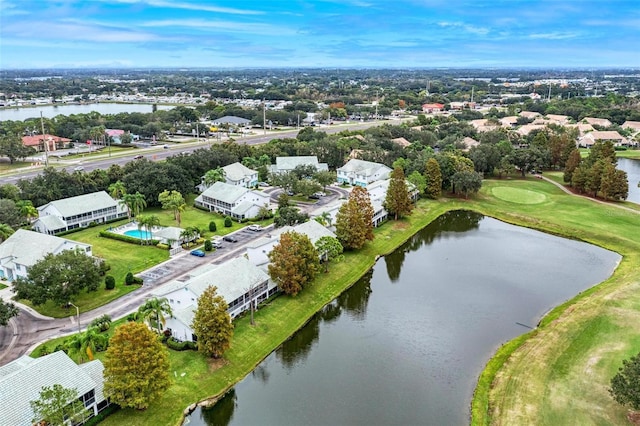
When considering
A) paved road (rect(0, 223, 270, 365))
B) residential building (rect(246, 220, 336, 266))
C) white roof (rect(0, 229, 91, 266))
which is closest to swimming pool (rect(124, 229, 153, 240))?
paved road (rect(0, 223, 270, 365))

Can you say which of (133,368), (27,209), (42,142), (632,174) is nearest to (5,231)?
(27,209)

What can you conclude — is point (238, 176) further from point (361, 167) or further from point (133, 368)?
point (133, 368)

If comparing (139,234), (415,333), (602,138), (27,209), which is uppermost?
(602,138)

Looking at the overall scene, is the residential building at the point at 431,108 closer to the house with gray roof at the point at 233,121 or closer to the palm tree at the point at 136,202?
the house with gray roof at the point at 233,121

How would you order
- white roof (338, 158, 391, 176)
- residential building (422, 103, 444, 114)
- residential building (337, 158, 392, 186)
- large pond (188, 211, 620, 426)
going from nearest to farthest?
large pond (188, 211, 620, 426) < residential building (337, 158, 392, 186) < white roof (338, 158, 391, 176) < residential building (422, 103, 444, 114)

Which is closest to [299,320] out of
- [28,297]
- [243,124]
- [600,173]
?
[28,297]

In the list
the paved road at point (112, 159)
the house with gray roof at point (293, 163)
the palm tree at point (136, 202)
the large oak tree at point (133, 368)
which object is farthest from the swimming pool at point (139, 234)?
the house with gray roof at point (293, 163)

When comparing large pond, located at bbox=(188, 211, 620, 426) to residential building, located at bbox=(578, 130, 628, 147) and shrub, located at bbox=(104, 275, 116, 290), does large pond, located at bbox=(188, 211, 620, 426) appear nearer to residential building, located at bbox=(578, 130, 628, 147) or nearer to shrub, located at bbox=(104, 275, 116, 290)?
shrub, located at bbox=(104, 275, 116, 290)
